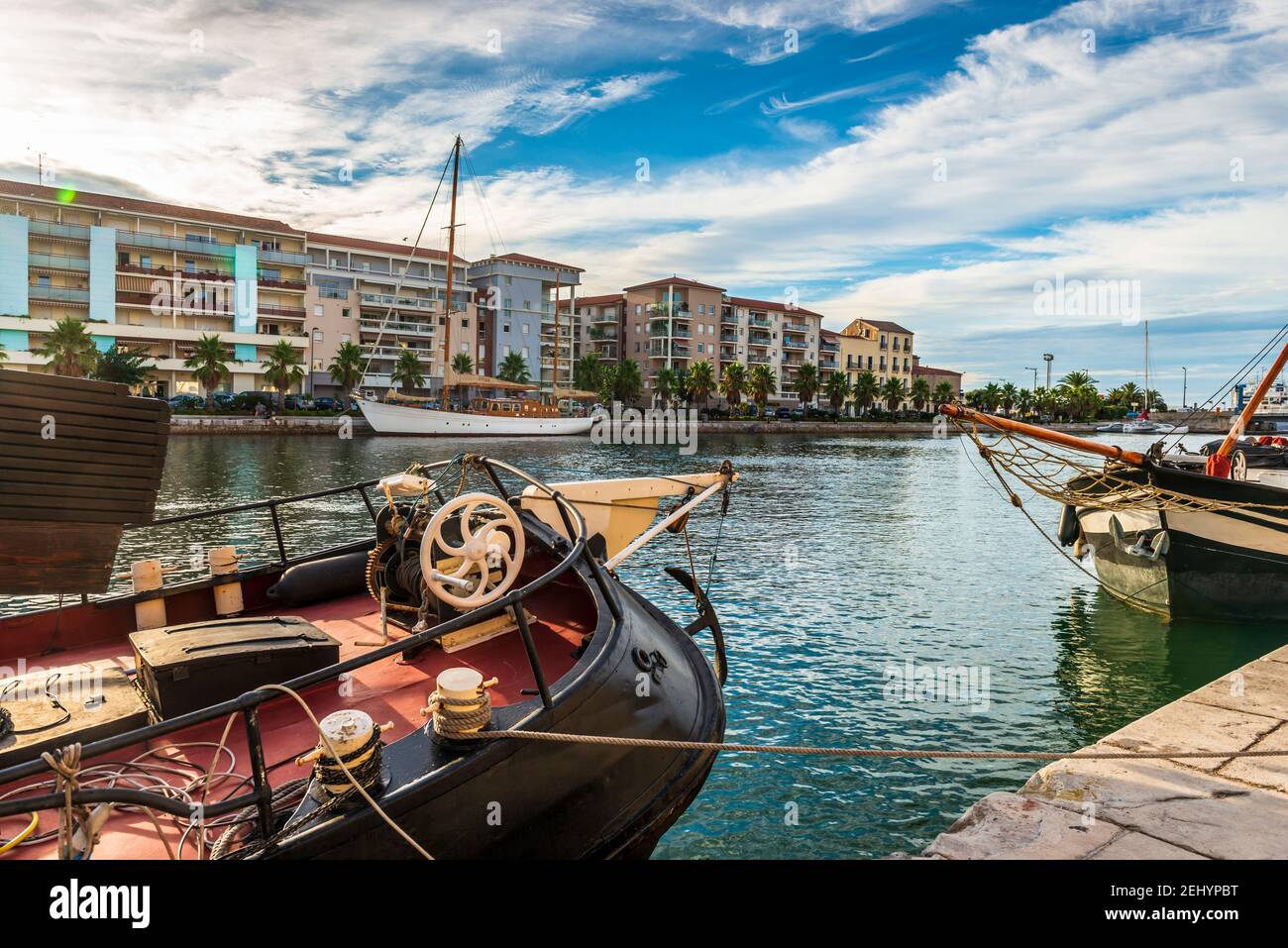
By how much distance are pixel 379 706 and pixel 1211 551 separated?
13.5 meters

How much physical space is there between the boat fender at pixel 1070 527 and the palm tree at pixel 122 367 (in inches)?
2226

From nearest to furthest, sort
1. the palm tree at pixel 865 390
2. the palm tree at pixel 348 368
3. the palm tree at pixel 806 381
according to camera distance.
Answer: the palm tree at pixel 348 368 → the palm tree at pixel 806 381 → the palm tree at pixel 865 390

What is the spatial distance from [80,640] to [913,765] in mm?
7959

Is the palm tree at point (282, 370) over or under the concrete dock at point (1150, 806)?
over

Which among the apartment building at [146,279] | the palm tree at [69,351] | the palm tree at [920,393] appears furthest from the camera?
the palm tree at [920,393]

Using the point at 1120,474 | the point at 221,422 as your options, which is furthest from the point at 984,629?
the point at 221,422

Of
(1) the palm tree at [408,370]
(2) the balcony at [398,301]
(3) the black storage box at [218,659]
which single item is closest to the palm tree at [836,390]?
(2) the balcony at [398,301]

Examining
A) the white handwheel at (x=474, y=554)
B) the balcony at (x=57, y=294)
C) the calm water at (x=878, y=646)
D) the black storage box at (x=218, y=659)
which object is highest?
the balcony at (x=57, y=294)

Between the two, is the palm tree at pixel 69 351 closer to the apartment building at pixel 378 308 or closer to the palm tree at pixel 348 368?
the palm tree at pixel 348 368

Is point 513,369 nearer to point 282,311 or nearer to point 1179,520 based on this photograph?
point 282,311

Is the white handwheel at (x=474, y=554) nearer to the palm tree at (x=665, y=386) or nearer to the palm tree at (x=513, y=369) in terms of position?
the palm tree at (x=513, y=369)

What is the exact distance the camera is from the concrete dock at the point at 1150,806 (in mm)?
4637

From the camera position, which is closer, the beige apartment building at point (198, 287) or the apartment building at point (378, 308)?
the beige apartment building at point (198, 287)

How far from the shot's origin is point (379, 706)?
5.86m
